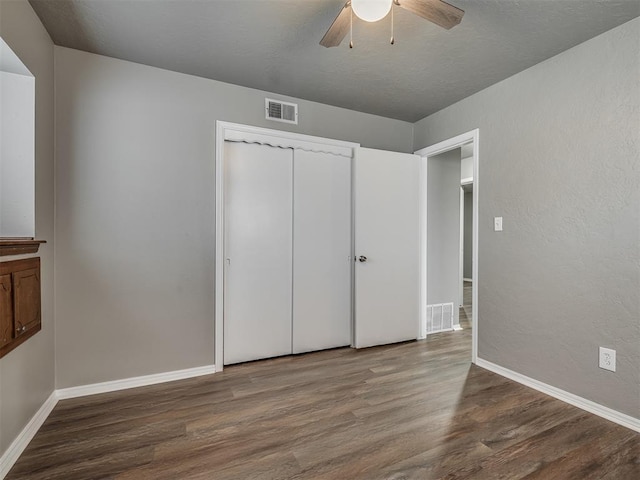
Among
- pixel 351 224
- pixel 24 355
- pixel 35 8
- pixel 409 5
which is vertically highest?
pixel 35 8

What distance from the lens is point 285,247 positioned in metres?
2.92

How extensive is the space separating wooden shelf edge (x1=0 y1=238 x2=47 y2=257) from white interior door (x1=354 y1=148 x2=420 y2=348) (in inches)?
95.8

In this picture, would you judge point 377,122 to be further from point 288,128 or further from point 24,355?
point 24,355

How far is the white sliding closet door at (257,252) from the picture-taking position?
2.72m

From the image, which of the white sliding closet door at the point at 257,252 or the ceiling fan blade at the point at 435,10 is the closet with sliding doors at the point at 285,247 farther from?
the ceiling fan blade at the point at 435,10

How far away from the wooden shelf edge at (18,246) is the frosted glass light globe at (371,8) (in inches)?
77.0

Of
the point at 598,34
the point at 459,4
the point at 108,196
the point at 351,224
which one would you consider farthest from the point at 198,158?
the point at 598,34

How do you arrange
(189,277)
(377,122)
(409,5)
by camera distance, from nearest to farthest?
1. (409,5)
2. (189,277)
3. (377,122)

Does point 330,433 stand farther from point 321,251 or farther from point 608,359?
point 608,359

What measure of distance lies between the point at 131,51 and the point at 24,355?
6.83 ft

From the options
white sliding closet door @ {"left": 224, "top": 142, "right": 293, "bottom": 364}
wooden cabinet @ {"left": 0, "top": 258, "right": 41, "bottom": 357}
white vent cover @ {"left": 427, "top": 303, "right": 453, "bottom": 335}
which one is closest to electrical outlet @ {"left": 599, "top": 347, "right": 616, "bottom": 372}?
white vent cover @ {"left": 427, "top": 303, "right": 453, "bottom": 335}

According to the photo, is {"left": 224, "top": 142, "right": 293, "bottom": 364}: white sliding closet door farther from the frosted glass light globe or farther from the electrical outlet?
the electrical outlet

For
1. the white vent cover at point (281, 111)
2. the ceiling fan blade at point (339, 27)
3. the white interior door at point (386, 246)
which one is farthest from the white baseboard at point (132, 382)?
the ceiling fan blade at point (339, 27)

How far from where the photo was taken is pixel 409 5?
1.49 m
